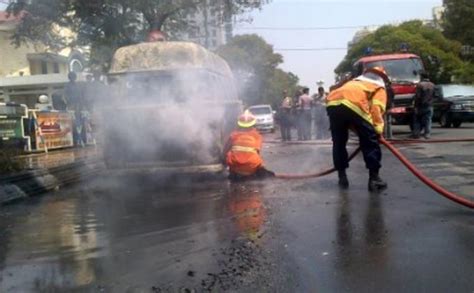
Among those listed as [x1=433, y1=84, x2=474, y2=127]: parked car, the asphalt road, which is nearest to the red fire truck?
[x1=433, y1=84, x2=474, y2=127]: parked car

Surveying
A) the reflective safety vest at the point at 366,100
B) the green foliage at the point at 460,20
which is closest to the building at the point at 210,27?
the reflective safety vest at the point at 366,100

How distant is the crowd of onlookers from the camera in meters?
17.2

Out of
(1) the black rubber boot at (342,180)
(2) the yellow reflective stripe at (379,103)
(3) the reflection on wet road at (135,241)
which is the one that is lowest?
(3) the reflection on wet road at (135,241)

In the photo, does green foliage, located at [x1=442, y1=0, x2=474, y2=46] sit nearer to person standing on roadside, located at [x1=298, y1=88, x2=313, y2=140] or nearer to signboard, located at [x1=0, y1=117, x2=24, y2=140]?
person standing on roadside, located at [x1=298, y1=88, x2=313, y2=140]

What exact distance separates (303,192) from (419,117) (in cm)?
907

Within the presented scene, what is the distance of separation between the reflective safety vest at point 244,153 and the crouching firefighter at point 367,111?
140cm

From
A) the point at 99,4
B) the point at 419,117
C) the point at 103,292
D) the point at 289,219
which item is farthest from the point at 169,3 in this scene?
the point at 103,292

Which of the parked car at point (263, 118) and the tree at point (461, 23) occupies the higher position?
the tree at point (461, 23)

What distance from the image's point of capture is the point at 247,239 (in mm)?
4680

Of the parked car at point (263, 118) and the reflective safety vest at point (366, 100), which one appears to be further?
the parked car at point (263, 118)

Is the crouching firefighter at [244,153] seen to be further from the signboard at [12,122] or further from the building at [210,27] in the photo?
the building at [210,27]

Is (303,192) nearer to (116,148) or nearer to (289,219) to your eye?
(289,219)

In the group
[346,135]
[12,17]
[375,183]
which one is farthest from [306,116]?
[12,17]

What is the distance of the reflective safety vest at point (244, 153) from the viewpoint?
7.95 m
